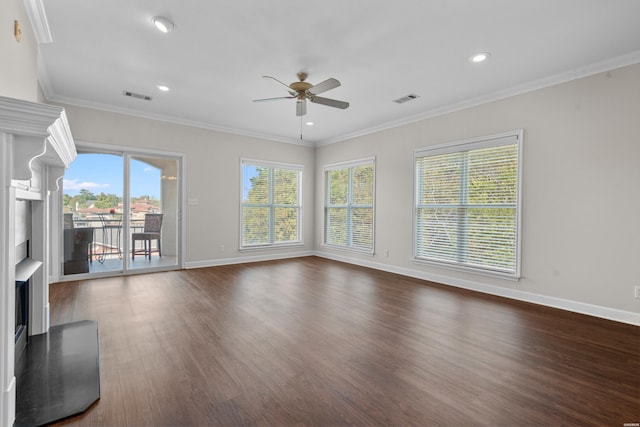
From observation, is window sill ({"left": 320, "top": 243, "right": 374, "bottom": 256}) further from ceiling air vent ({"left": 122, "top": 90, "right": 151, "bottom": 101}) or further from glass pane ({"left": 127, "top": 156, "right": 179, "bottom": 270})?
ceiling air vent ({"left": 122, "top": 90, "right": 151, "bottom": 101})

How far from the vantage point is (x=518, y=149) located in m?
3.87

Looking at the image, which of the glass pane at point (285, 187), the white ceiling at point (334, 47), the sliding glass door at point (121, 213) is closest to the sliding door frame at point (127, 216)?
the sliding glass door at point (121, 213)

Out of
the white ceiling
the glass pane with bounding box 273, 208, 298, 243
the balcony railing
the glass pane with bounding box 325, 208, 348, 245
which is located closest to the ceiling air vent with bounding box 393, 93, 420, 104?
the white ceiling

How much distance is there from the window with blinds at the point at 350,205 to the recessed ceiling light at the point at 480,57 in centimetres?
283

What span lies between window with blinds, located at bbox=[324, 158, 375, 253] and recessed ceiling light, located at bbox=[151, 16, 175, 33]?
4077 mm

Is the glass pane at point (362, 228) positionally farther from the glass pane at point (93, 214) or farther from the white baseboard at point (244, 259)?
the glass pane at point (93, 214)

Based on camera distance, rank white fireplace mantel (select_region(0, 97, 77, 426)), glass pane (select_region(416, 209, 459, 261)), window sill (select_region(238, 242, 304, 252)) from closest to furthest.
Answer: white fireplace mantel (select_region(0, 97, 77, 426))
glass pane (select_region(416, 209, 459, 261))
window sill (select_region(238, 242, 304, 252))

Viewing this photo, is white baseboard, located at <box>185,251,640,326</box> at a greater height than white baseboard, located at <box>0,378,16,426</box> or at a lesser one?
lesser

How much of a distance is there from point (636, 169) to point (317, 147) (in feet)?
18.1

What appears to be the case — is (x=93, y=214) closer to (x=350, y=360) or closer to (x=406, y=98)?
(x=350, y=360)

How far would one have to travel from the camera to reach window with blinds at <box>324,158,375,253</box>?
6.05 meters

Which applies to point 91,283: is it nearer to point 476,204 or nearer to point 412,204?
point 412,204

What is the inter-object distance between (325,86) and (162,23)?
5.21 ft

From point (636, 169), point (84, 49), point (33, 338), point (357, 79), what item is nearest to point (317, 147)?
point (357, 79)
